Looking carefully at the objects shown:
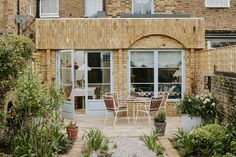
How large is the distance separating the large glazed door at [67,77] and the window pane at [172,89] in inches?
135

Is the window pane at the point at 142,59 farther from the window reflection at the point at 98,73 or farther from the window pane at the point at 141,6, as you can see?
the window pane at the point at 141,6

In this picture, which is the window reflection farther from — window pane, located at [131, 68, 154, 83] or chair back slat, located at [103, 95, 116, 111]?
chair back slat, located at [103, 95, 116, 111]

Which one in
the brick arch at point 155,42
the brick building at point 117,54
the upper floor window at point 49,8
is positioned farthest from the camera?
the upper floor window at point 49,8

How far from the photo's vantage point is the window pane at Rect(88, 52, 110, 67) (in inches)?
664

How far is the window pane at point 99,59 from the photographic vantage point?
16859mm

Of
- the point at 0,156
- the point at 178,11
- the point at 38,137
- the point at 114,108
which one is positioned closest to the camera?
the point at 0,156

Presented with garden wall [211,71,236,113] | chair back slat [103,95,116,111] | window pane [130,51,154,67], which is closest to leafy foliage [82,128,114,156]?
garden wall [211,71,236,113]

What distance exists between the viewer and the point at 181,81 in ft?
55.8

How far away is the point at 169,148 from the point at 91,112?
7.19 metres

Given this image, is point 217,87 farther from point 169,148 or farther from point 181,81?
point 181,81

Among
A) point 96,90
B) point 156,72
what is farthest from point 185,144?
point 96,90

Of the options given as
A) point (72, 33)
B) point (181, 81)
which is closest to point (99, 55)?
point (72, 33)

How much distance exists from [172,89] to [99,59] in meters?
3.04

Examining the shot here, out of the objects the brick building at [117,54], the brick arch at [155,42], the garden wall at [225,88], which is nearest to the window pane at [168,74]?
the brick building at [117,54]
